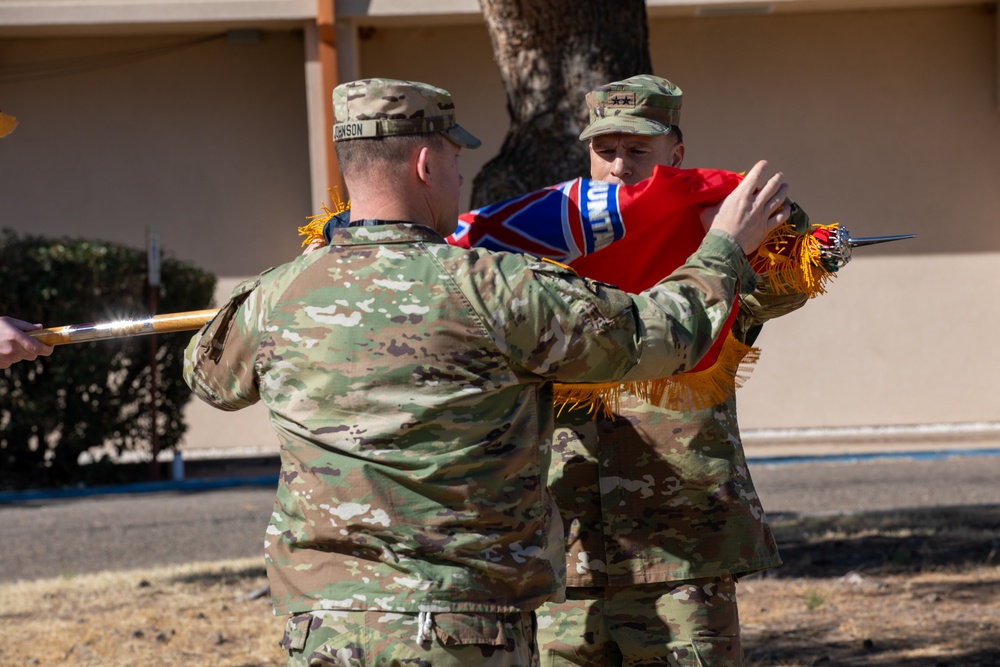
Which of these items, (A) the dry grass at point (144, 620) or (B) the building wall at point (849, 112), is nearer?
(A) the dry grass at point (144, 620)

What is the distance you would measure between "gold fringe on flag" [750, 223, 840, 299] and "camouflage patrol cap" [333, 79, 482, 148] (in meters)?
0.97

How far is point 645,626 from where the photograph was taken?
3248mm

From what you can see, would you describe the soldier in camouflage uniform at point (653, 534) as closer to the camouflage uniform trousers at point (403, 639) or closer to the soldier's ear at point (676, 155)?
the soldier's ear at point (676, 155)

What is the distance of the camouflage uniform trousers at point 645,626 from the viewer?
3.19 metres

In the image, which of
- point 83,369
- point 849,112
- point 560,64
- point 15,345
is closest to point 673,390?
point 15,345

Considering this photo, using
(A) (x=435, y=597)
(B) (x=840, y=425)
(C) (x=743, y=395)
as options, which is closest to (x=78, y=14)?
(C) (x=743, y=395)

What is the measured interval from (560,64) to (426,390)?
4.06m

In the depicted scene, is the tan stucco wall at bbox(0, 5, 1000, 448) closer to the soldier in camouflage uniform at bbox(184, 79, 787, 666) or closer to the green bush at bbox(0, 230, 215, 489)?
the green bush at bbox(0, 230, 215, 489)

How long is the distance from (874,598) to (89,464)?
7480 mm

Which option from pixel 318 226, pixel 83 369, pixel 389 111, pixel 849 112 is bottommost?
pixel 83 369

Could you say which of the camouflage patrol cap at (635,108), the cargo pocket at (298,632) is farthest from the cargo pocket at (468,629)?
the camouflage patrol cap at (635,108)

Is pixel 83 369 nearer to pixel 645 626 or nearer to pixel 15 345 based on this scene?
pixel 15 345

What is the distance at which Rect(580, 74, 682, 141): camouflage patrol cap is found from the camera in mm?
3436

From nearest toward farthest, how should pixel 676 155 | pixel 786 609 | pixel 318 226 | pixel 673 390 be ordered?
pixel 673 390
pixel 318 226
pixel 676 155
pixel 786 609
